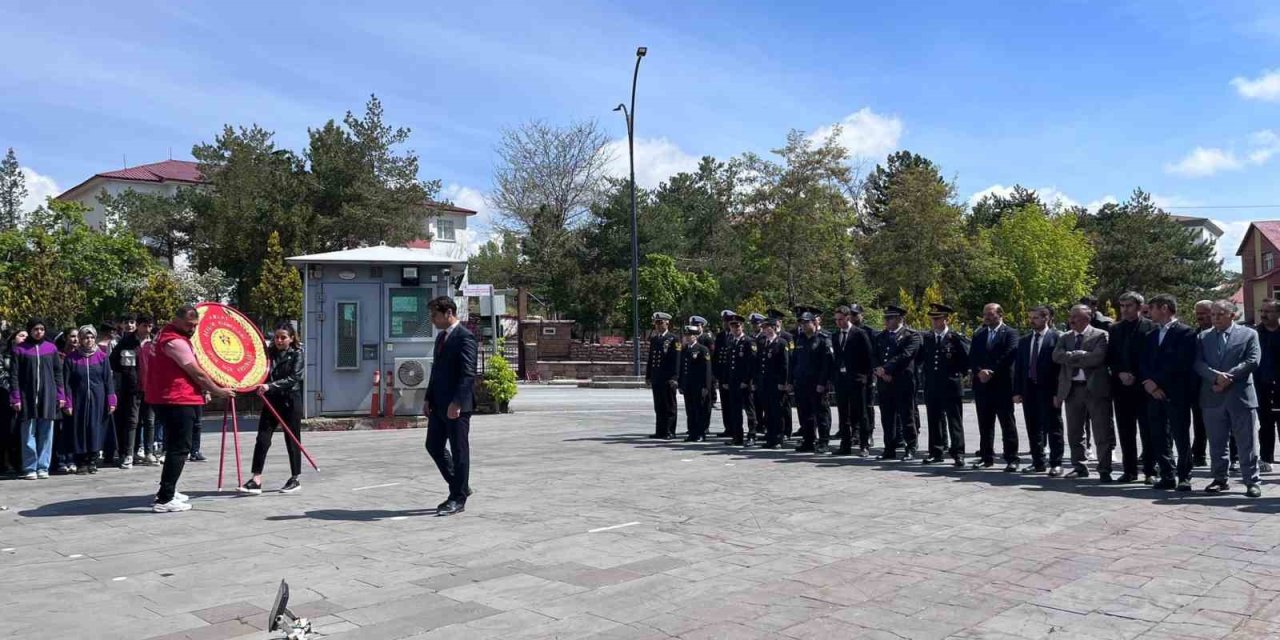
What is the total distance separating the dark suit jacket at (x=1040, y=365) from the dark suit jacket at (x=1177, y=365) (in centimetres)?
135

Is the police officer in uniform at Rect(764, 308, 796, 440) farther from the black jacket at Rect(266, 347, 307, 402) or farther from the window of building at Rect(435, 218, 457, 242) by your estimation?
the window of building at Rect(435, 218, 457, 242)

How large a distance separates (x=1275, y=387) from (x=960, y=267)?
34.4 meters

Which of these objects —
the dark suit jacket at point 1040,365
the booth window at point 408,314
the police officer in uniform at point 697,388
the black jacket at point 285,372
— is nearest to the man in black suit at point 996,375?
the dark suit jacket at point 1040,365

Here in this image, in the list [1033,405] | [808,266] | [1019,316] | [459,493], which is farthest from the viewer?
[1019,316]

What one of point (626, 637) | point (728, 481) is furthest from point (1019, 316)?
point (626, 637)

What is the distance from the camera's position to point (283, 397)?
10.2 metres

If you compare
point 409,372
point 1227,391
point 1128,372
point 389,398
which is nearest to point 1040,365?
point 1128,372

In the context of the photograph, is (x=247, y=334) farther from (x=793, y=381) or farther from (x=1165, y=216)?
(x=1165, y=216)

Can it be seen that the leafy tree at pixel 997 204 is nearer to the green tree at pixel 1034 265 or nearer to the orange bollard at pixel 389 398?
the green tree at pixel 1034 265

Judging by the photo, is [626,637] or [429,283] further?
[429,283]

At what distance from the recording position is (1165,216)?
64.7 m

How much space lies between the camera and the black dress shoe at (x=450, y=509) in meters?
8.68

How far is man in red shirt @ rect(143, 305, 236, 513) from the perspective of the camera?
891 centimetres

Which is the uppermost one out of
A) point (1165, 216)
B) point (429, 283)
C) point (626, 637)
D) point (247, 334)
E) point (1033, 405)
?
point (1165, 216)
